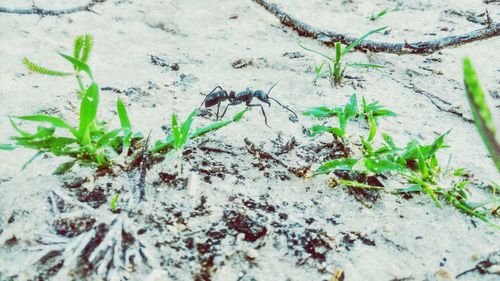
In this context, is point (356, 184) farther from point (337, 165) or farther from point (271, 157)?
point (271, 157)

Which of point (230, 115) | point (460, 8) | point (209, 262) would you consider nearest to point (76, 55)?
point (230, 115)

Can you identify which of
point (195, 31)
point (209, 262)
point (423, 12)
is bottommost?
point (209, 262)

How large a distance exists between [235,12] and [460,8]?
1.60 metres

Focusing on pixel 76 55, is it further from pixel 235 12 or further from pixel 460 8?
pixel 460 8

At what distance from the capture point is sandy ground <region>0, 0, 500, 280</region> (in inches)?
38.7

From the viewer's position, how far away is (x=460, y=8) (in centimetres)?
267

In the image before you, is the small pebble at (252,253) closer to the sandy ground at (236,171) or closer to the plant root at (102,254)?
the sandy ground at (236,171)

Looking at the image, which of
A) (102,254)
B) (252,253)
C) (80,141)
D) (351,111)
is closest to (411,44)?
(351,111)

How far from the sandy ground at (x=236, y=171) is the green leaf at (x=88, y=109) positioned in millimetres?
151

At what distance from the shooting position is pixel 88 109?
1223 millimetres

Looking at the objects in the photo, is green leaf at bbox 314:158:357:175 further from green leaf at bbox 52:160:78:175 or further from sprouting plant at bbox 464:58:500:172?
green leaf at bbox 52:160:78:175

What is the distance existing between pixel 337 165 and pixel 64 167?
89 cm

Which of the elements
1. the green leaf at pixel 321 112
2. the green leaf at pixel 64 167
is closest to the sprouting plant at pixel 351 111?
the green leaf at pixel 321 112

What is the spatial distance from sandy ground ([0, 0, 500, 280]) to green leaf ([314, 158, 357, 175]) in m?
0.05
